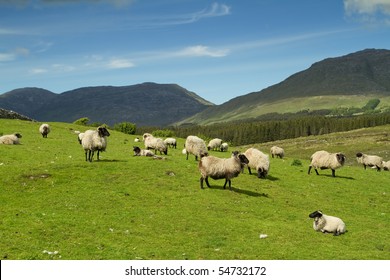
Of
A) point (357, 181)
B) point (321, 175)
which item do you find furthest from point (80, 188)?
point (357, 181)

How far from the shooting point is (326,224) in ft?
72.9

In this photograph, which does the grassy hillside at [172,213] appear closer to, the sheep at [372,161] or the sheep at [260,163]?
the sheep at [260,163]

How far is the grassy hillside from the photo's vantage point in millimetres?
17453

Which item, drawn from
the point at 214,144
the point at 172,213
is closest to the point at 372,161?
the point at 214,144

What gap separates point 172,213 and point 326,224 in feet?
29.8

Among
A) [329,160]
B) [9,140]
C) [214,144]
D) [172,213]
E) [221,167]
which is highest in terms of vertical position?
[214,144]

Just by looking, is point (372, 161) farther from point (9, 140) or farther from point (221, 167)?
point (9, 140)

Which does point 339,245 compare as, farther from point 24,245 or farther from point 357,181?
point 357,181

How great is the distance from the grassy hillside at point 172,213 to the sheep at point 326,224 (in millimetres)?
670

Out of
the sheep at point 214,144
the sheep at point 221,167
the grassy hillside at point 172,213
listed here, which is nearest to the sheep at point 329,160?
the grassy hillside at point 172,213

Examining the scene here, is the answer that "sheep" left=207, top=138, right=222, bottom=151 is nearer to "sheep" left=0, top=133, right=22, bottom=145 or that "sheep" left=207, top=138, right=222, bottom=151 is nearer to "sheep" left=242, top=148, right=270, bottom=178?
"sheep" left=242, top=148, right=270, bottom=178

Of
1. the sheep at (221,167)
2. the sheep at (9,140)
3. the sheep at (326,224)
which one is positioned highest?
the sheep at (9,140)

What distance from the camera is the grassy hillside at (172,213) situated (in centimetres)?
1745

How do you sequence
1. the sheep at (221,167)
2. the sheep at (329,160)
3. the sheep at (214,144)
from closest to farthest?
the sheep at (221,167), the sheep at (329,160), the sheep at (214,144)
